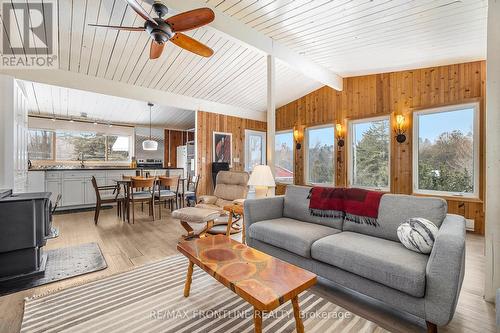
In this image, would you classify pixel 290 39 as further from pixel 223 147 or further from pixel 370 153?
pixel 223 147

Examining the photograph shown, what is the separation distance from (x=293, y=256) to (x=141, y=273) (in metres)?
1.52

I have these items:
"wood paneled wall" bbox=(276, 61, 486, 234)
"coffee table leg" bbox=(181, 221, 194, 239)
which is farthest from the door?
"coffee table leg" bbox=(181, 221, 194, 239)

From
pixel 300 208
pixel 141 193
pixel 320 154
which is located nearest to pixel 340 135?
pixel 320 154

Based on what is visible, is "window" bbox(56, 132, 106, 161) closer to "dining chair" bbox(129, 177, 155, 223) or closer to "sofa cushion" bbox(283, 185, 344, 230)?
"dining chair" bbox(129, 177, 155, 223)

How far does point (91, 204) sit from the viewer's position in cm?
537

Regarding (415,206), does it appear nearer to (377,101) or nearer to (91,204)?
(377,101)

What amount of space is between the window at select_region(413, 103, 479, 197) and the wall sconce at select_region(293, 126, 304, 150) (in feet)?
8.28

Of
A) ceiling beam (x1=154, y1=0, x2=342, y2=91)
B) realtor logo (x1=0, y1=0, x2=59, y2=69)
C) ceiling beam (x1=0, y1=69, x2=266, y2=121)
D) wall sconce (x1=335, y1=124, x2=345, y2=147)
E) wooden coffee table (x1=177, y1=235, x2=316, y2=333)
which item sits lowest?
wooden coffee table (x1=177, y1=235, x2=316, y2=333)

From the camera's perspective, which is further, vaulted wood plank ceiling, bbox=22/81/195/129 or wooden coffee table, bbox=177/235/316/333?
vaulted wood plank ceiling, bbox=22/81/195/129

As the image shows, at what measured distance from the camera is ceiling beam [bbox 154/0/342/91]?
8.76ft

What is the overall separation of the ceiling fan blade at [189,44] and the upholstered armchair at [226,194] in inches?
75.5

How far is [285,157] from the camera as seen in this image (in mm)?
6684

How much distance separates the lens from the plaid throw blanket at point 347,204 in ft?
7.18

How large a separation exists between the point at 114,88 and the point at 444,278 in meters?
5.26
